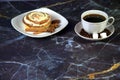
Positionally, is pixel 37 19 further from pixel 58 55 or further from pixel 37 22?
pixel 58 55

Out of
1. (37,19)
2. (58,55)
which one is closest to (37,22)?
(37,19)

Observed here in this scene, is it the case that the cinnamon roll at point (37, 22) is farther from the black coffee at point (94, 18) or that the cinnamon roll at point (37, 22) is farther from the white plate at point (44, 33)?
the black coffee at point (94, 18)

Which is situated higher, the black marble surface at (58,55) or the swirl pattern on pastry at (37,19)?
the swirl pattern on pastry at (37,19)

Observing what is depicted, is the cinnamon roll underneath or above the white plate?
above

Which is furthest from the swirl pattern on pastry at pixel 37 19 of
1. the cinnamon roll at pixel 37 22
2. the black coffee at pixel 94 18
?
the black coffee at pixel 94 18

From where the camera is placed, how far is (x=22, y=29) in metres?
→ 0.91

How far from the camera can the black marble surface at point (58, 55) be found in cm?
75

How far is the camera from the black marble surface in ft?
2.47

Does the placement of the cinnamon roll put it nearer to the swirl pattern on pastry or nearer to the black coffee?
the swirl pattern on pastry

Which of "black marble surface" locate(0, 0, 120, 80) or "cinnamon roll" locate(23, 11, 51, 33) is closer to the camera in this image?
"black marble surface" locate(0, 0, 120, 80)

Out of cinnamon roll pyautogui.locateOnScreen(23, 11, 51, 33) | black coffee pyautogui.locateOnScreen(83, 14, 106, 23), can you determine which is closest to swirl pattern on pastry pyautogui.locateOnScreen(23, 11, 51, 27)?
cinnamon roll pyautogui.locateOnScreen(23, 11, 51, 33)

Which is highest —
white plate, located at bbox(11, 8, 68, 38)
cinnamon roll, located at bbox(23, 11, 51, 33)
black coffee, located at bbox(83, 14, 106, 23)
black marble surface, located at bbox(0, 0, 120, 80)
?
black coffee, located at bbox(83, 14, 106, 23)

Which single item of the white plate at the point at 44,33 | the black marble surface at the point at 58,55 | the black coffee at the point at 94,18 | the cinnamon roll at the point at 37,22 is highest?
the black coffee at the point at 94,18

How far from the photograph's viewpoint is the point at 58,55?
0.81m
